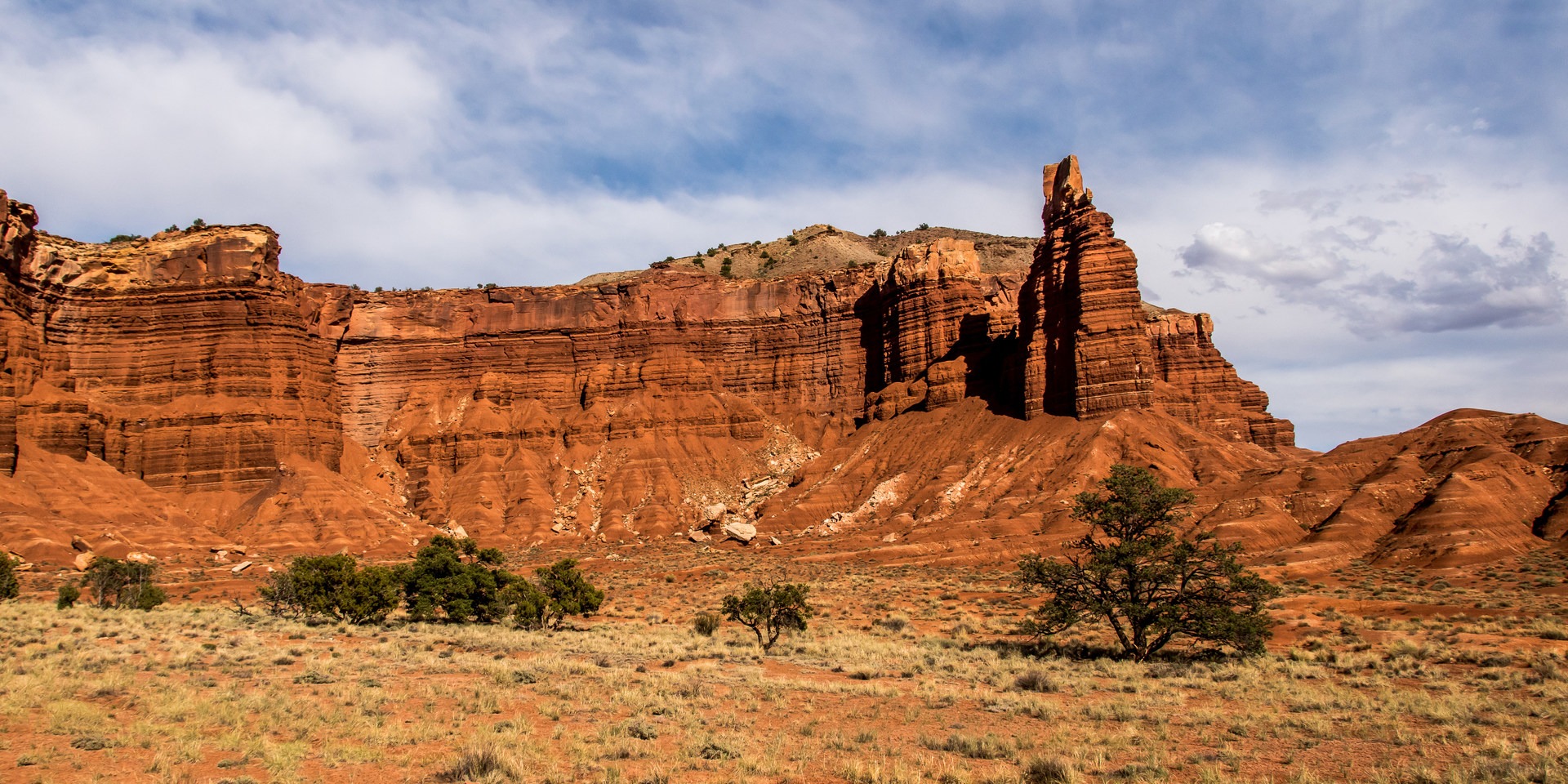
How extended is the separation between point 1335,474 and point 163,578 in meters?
69.6

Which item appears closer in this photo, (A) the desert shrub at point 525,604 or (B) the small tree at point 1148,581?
(B) the small tree at point 1148,581

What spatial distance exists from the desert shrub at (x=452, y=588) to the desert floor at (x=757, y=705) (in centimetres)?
253

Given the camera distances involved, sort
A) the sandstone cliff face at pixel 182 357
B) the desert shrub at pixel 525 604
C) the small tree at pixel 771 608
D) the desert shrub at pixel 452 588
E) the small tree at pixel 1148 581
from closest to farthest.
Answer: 1. the small tree at pixel 1148 581
2. the small tree at pixel 771 608
3. the desert shrub at pixel 525 604
4. the desert shrub at pixel 452 588
5. the sandstone cliff face at pixel 182 357

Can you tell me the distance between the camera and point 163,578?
171 feet

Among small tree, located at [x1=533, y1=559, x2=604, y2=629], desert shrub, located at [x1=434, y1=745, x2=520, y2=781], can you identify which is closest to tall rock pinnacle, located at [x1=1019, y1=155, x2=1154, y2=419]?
small tree, located at [x1=533, y1=559, x2=604, y2=629]

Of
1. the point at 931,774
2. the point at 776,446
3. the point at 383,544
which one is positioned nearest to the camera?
the point at 931,774

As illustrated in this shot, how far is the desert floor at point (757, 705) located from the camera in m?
12.4

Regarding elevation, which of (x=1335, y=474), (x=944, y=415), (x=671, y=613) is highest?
(x=944, y=415)

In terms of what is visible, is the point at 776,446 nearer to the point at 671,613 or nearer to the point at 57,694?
the point at 671,613

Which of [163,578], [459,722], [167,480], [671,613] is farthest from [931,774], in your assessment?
[167,480]

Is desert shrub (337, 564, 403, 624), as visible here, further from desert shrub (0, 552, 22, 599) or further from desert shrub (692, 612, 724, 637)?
desert shrub (0, 552, 22, 599)

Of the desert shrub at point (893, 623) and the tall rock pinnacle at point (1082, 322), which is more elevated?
the tall rock pinnacle at point (1082, 322)

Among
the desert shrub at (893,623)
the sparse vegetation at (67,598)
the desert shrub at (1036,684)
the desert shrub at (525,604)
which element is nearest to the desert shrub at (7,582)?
the sparse vegetation at (67,598)

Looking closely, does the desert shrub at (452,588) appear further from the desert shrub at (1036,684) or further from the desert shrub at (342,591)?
the desert shrub at (1036,684)
